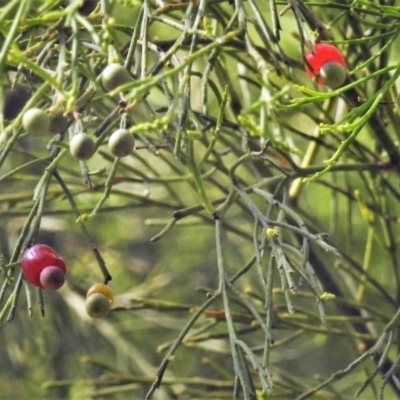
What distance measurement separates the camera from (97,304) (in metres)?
1.00

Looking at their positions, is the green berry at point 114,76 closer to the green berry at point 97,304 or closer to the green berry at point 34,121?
the green berry at point 34,121

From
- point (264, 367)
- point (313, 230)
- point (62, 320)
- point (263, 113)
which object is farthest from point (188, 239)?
point (263, 113)

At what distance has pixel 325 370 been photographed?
2.63 m

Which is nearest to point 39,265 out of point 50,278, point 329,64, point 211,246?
point 50,278

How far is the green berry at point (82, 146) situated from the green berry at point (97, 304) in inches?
10.3

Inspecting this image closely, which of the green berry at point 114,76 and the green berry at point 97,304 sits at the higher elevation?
the green berry at point 114,76

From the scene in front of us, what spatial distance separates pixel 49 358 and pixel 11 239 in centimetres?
34

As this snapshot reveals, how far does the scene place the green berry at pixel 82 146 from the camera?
78cm

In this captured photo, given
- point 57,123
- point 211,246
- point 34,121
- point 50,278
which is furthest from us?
point 211,246

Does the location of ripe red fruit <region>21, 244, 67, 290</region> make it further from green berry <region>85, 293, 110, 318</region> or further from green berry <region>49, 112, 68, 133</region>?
green berry <region>49, 112, 68, 133</region>

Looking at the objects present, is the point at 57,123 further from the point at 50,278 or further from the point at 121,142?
the point at 50,278

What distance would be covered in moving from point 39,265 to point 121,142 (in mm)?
240

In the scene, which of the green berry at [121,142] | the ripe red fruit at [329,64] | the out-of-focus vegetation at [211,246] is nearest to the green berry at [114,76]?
the green berry at [121,142]

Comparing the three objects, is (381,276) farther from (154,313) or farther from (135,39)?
(135,39)
